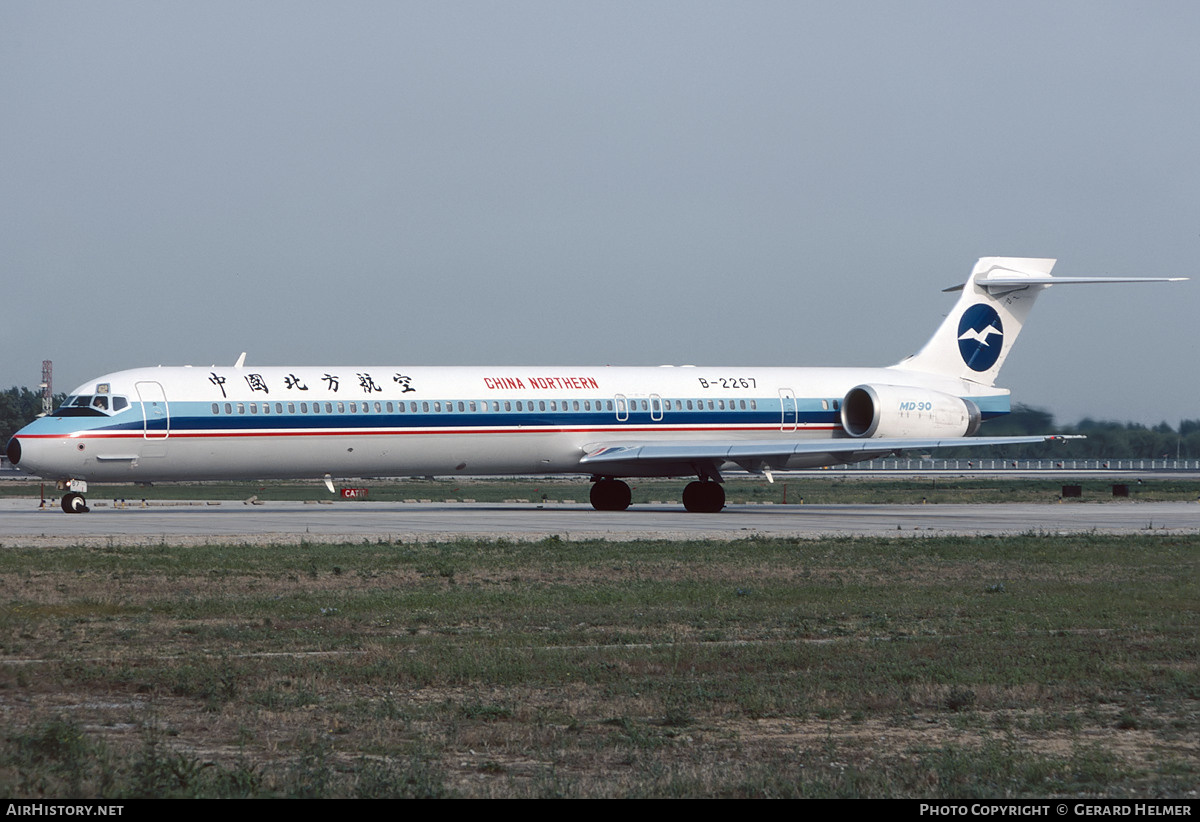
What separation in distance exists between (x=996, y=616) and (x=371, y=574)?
881 centimetres

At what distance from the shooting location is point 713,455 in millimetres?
37406

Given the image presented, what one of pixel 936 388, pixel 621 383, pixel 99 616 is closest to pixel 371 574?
pixel 99 616

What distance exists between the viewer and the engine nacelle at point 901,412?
4053cm

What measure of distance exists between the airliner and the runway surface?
1.39 m

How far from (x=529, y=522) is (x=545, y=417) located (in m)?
5.56

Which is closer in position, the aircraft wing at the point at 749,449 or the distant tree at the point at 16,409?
the aircraft wing at the point at 749,449

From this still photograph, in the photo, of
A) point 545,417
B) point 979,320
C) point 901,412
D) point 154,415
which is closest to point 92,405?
point 154,415

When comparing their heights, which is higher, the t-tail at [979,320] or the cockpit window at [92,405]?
the t-tail at [979,320]

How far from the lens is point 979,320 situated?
4409 centimetres

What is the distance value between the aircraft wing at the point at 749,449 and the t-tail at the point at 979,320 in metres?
5.11

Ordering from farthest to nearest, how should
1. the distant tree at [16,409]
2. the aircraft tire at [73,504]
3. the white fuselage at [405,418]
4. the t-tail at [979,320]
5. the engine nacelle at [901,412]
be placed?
the distant tree at [16,409]
the t-tail at [979,320]
the engine nacelle at [901,412]
the aircraft tire at [73,504]
the white fuselage at [405,418]

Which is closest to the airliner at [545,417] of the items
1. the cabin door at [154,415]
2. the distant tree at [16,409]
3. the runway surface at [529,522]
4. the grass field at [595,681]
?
the cabin door at [154,415]

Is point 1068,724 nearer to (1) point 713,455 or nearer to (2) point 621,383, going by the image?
(1) point 713,455

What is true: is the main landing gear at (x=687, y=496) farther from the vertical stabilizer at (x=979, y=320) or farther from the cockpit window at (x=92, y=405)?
the cockpit window at (x=92, y=405)
